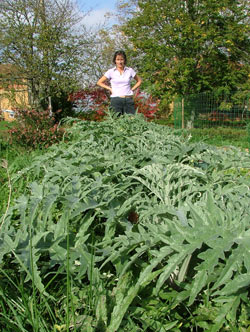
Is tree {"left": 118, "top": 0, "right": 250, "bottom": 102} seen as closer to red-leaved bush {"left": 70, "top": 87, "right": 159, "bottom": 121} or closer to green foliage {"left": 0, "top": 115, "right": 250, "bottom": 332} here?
red-leaved bush {"left": 70, "top": 87, "right": 159, "bottom": 121}

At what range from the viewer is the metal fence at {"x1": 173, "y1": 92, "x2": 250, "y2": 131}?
34.2 ft

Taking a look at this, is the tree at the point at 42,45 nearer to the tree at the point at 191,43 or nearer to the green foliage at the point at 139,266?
the tree at the point at 191,43

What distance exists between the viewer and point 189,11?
16.5 m

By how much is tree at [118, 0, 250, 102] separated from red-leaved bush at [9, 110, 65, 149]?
454 inches

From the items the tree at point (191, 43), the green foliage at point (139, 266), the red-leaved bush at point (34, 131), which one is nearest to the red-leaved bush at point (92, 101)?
the tree at point (191, 43)


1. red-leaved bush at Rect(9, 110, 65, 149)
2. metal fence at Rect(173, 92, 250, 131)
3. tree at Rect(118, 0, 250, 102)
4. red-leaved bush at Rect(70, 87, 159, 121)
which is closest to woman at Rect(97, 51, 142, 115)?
red-leaved bush at Rect(9, 110, 65, 149)

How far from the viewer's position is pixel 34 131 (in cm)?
566

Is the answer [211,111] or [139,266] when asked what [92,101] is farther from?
[139,266]

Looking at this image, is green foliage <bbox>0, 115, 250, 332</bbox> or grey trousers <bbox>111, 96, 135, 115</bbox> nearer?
green foliage <bbox>0, 115, 250, 332</bbox>

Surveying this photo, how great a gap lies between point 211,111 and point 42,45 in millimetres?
6259

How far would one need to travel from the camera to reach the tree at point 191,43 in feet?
52.9

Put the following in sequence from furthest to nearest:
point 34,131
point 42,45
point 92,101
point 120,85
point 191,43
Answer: point 191,43
point 92,101
point 42,45
point 120,85
point 34,131

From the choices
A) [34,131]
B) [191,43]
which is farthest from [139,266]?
[191,43]

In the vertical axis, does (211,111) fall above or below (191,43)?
below
